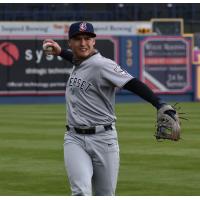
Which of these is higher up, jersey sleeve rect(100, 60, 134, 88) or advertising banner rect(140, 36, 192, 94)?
jersey sleeve rect(100, 60, 134, 88)

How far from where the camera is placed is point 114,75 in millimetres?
Answer: 7223

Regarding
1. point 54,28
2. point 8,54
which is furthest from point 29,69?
point 54,28

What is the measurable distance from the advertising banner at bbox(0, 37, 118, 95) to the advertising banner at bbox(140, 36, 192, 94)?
3492mm

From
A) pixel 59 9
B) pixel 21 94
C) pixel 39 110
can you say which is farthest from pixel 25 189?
pixel 59 9

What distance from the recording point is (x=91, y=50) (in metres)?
7.38

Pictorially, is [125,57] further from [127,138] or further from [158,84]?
[127,138]

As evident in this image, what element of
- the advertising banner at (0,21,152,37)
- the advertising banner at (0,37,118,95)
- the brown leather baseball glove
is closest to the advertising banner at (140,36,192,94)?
the advertising banner at (0,37,118,95)

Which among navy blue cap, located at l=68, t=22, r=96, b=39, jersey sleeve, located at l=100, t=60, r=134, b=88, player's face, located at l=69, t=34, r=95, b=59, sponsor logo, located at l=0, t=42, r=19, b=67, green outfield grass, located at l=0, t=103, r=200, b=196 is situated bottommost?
green outfield grass, located at l=0, t=103, r=200, b=196

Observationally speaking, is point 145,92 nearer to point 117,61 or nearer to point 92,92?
point 92,92

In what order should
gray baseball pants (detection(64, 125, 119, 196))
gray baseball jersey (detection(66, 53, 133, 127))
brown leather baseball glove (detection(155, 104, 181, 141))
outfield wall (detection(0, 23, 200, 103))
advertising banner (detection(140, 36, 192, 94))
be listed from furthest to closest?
1. advertising banner (detection(140, 36, 192, 94))
2. outfield wall (detection(0, 23, 200, 103))
3. gray baseball jersey (detection(66, 53, 133, 127))
4. gray baseball pants (detection(64, 125, 119, 196))
5. brown leather baseball glove (detection(155, 104, 181, 141))

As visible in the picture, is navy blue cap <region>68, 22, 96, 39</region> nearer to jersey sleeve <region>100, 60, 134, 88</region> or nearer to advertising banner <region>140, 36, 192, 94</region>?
jersey sleeve <region>100, 60, 134, 88</region>

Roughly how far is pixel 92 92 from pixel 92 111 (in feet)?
0.55

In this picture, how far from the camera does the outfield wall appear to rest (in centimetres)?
3347

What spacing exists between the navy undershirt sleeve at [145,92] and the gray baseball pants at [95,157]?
0.48 meters
